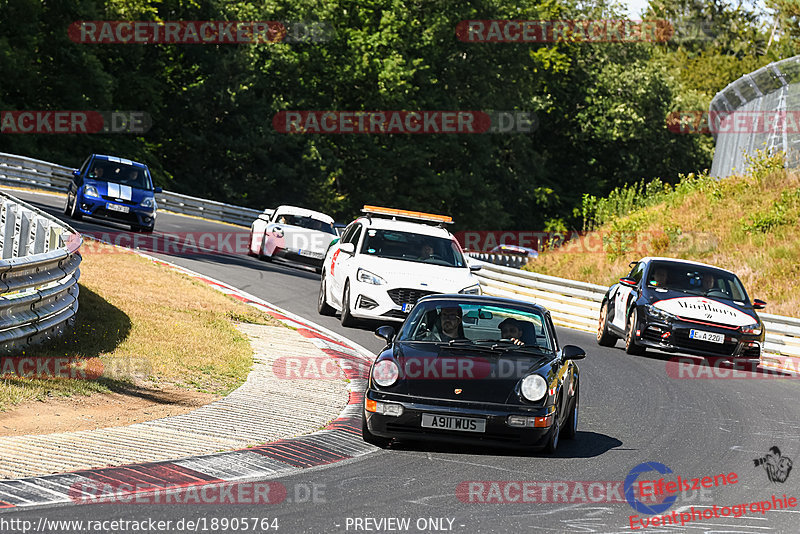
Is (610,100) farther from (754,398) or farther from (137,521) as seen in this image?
(137,521)

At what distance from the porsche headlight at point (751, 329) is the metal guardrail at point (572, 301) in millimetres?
3164

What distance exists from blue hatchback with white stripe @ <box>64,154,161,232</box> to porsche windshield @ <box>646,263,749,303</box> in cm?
1407

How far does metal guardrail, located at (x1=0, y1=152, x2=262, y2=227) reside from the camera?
41.0m

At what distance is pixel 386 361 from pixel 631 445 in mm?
2403

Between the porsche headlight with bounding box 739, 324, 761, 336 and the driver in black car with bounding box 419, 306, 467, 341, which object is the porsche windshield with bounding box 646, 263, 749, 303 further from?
the driver in black car with bounding box 419, 306, 467, 341

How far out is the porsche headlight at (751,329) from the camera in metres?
17.0

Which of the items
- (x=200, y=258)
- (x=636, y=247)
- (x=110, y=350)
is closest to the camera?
(x=110, y=350)

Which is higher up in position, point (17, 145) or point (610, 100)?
point (610, 100)

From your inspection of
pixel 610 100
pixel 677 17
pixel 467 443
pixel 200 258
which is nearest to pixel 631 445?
pixel 467 443

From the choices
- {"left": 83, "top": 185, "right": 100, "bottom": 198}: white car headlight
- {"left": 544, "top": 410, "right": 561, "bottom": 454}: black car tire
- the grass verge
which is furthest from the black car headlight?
{"left": 83, "top": 185, "right": 100, "bottom": 198}: white car headlight

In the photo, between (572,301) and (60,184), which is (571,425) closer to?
(572,301)

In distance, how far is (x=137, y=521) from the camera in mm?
6336

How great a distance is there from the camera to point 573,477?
27.7 feet

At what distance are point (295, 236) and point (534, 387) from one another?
18840 millimetres
